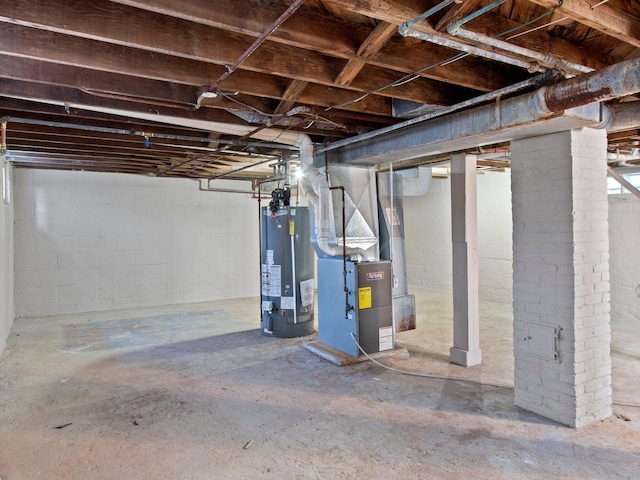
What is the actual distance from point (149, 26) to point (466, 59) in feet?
5.38

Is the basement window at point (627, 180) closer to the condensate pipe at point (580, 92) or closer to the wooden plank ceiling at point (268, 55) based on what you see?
the condensate pipe at point (580, 92)

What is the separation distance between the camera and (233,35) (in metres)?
2.04

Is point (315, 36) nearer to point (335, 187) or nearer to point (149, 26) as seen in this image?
point (149, 26)

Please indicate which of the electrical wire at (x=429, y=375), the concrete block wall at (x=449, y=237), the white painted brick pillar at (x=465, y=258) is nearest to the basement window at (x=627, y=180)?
the concrete block wall at (x=449, y=237)

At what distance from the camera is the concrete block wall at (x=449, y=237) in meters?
6.58

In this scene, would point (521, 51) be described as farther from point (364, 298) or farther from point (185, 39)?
point (364, 298)

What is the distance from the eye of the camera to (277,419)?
8.86 feet

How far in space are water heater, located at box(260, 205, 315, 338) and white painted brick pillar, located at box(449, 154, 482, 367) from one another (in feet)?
5.76

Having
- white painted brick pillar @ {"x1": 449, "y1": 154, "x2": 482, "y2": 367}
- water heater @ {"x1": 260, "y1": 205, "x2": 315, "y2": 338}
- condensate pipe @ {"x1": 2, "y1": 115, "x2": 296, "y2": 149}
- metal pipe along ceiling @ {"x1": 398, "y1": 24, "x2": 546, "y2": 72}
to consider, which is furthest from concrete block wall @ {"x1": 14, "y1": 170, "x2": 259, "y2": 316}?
metal pipe along ceiling @ {"x1": 398, "y1": 24, "x2": 546, "y2": 72}

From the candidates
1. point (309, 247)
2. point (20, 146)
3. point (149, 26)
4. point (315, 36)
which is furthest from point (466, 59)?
point (20, 146)

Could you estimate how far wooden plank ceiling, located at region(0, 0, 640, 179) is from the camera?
1.67m

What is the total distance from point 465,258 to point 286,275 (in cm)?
198

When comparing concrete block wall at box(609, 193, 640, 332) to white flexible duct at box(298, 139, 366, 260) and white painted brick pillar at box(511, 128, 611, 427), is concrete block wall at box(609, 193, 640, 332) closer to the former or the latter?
white painted brick pillar at box(511, 128, 611, 427)

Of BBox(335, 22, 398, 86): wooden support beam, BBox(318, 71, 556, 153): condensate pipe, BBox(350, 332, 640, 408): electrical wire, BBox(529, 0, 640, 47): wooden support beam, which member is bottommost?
BBox(350, 332, 640, 408): electrical wire
